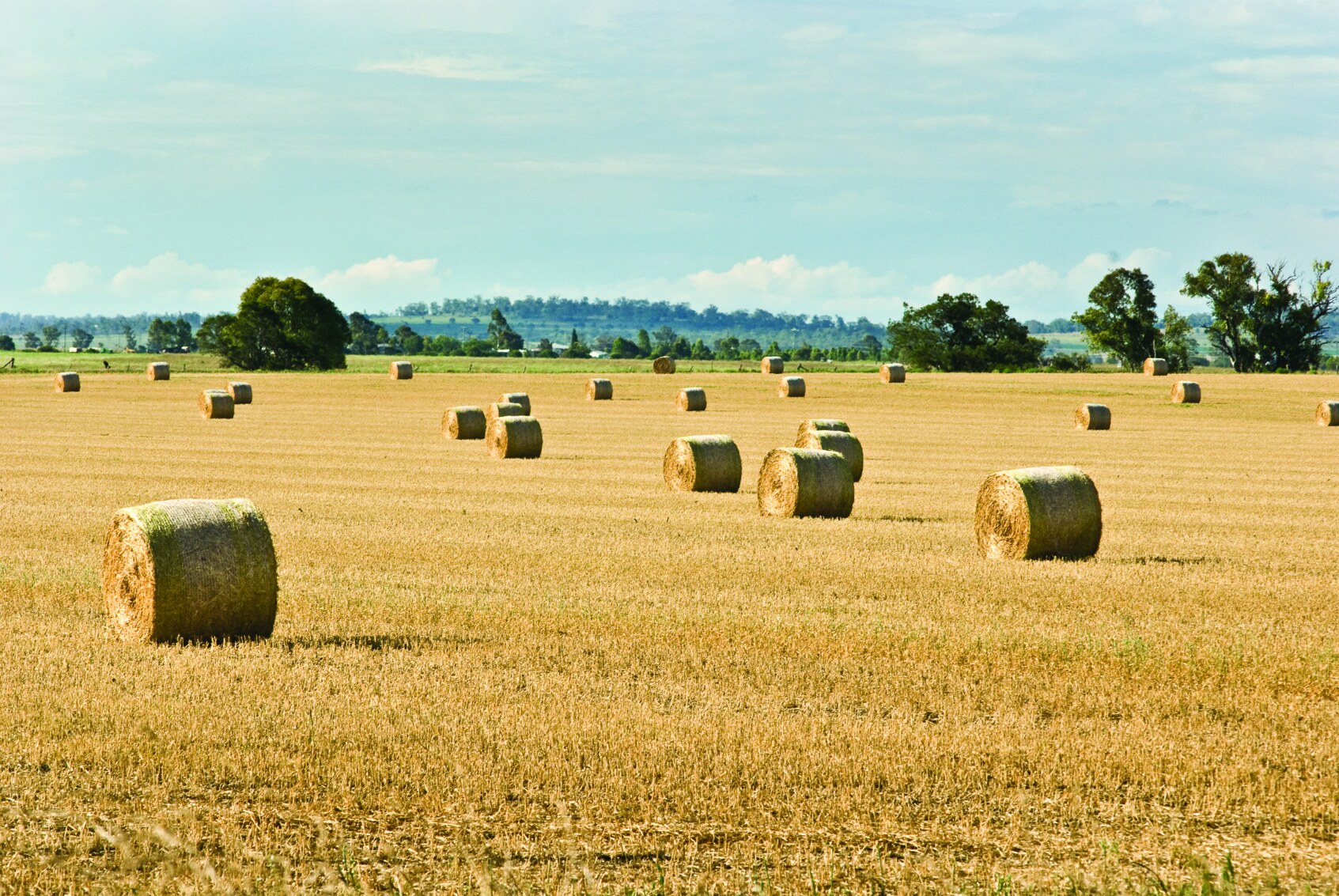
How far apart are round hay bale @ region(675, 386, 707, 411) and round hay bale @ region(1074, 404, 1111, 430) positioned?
15017 millimetres

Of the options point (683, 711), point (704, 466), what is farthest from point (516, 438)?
point (683, 711)

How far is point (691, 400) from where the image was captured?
5884 centimetres

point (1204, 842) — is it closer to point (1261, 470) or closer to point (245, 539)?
point (245, 539)

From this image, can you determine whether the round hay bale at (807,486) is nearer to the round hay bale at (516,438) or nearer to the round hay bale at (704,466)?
the round hay bale at (704,466)

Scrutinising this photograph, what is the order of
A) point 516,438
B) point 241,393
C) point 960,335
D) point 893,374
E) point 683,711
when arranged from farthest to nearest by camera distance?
point 960,335 < point 893,374 < point 241,393 < point 516,438 < point 683,711

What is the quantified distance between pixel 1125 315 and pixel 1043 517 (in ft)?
348

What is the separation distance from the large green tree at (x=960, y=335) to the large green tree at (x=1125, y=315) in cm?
566

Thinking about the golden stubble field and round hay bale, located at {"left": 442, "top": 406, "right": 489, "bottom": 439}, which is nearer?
the golden stubble field

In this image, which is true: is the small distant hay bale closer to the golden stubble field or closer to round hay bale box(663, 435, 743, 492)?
round hay bale box(663, 435, 743, 492)

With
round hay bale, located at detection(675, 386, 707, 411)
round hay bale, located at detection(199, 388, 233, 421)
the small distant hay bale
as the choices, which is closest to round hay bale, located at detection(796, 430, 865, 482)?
the small distant hay bale

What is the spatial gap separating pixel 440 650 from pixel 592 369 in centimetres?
9307

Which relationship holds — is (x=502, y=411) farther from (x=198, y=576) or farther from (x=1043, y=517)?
(x=198, y=576)

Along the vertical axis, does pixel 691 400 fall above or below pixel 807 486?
above

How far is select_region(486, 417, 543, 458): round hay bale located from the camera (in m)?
34.9
